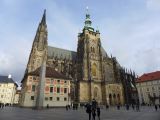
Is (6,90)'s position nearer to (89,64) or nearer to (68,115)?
(89,64)

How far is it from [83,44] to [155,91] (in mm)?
33902

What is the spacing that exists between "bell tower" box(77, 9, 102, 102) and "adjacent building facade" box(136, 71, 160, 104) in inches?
711

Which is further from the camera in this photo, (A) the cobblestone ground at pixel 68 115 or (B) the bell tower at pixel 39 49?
(B) the bell tower at pixel 39 49

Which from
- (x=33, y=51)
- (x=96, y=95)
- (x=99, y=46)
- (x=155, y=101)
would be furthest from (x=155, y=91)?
(x=33, y=51)

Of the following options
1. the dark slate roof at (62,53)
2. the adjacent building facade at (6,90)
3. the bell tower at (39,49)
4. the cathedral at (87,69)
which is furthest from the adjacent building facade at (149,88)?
the adjacent building facade at (6,90)

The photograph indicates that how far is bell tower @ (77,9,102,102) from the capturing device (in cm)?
6222

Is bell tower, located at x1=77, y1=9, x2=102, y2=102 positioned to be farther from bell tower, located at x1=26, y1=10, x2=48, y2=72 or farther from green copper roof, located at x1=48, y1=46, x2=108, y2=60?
bell tower, located at x1=26, y1=10, x2=48, y2=72

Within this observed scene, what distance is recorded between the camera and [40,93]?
32500 millimetres

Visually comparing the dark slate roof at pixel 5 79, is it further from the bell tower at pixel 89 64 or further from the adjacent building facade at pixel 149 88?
the adjacent building facade at pixel 149 88

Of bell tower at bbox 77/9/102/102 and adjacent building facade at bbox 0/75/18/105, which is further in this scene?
adjacent building facade at bbox 0/75/18/105

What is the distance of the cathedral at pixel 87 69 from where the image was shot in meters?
61.4

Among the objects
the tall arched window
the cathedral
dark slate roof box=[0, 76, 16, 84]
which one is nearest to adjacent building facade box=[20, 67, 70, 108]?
the cathedral

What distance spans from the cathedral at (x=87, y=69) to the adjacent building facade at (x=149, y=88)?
16.3 feet

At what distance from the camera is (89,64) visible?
67.2 metres
